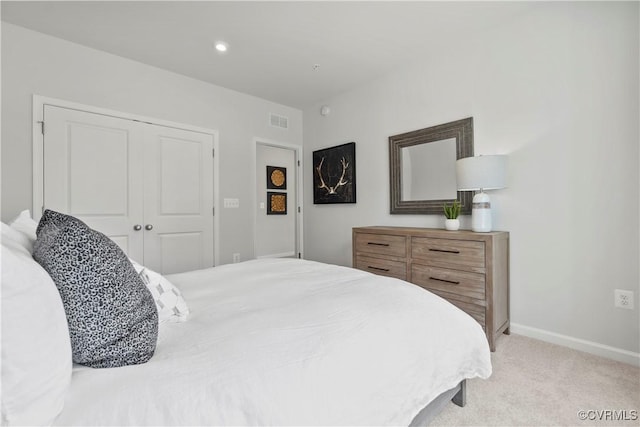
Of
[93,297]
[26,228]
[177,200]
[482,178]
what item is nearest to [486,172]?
[482,178]

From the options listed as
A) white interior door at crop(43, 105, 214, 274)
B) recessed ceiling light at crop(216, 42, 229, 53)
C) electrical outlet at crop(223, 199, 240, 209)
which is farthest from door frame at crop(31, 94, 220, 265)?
electrical outlet at crop(223, 199, 240, 209)

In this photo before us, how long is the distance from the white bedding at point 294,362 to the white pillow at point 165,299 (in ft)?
0.14

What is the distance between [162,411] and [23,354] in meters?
0.30

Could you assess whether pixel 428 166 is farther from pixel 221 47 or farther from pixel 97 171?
pixel 97 171

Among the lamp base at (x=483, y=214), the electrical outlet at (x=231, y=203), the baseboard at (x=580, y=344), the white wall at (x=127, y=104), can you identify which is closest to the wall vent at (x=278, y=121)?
the white wall at (x=127, y=104)

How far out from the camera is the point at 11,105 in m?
2.40

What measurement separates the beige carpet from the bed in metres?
0.14

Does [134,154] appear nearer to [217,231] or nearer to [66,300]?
[217,231]

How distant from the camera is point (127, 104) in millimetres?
2957

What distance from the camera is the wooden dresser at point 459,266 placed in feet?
7.12

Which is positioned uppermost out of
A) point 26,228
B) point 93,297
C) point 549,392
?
point 26,228

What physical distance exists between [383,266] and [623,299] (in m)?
1.64

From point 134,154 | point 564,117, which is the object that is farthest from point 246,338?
point 134,154

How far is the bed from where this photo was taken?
70 cm
